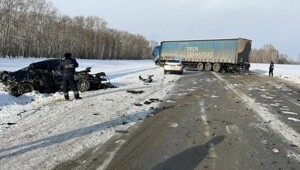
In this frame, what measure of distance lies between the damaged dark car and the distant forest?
50802mm

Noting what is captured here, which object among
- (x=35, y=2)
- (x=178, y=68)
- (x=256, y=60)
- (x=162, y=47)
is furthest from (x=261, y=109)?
(x=256, y=60)

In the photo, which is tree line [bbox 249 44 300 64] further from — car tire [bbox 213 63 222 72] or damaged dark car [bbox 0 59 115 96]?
damaged dark car [bbox 0 59 115 96]

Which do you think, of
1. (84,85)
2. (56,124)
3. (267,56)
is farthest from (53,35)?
(267,56)

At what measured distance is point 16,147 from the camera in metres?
6.65

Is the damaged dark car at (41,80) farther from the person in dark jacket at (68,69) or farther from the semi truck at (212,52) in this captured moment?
the semi truck at (212,52)

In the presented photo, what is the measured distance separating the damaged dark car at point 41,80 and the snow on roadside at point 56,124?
84cm

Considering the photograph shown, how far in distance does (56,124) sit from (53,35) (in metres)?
78.6

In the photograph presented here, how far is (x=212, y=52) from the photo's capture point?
40625 mm

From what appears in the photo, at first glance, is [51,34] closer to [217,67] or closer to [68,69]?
[217,67]

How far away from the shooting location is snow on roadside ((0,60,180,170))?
20.4 ft

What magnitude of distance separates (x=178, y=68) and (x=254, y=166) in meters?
26.6

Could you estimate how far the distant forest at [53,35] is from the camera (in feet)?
216

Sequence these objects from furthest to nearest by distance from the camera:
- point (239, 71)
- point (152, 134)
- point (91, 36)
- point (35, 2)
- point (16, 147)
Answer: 1. point (91, 36)
2. point (35, 2)
3. point (239, 71)
4. point (152, 134)
5. point (16, 147)

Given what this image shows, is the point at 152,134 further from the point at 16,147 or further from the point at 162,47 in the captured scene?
the point at 162,47
